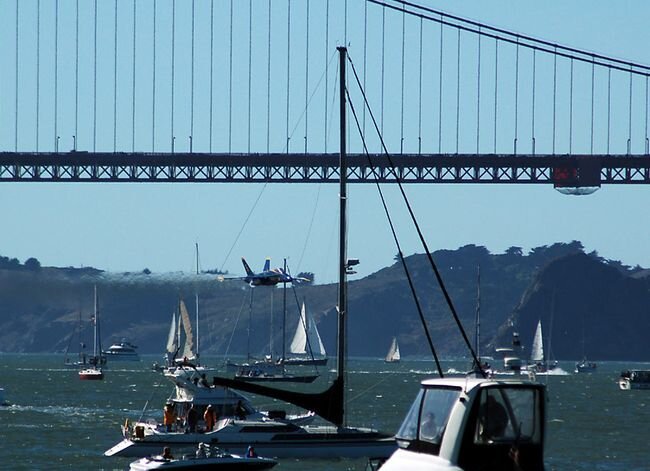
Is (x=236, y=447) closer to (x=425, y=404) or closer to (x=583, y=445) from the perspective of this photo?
(x=583, y=445)

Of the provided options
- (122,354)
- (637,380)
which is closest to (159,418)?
(637,380)

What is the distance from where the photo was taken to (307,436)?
112 feet

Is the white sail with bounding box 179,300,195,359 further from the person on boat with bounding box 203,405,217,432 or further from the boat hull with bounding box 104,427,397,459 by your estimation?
the boat hull with bounding box 104,427,397,459

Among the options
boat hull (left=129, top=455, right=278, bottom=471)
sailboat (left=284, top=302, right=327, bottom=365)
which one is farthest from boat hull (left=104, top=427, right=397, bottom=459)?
sailboat (left=284, top=302, right=327, bottom=365)

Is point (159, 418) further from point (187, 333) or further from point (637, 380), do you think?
point (637, 380)

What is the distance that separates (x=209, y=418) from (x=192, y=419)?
343mm

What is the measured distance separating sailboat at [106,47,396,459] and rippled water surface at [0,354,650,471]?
432 millimetres

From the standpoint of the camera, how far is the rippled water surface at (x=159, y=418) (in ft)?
126

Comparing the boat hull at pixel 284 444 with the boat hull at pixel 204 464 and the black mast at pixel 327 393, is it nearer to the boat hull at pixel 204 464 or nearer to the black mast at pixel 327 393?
the black mast at pixel 327 393

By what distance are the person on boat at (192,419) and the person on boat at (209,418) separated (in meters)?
0.21

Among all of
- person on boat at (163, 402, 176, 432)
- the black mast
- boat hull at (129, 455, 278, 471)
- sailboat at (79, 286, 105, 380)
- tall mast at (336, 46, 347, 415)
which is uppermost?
tall mast at (336, 46, 347, 415)

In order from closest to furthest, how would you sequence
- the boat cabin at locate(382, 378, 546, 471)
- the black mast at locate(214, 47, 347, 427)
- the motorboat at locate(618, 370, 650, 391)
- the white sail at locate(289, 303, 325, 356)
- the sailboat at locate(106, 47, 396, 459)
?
the boat cabin at locate(382, 378, 546, 471) → the black mast at locate(214, 47, 347, 427) → the sailboat at locate(106, 47, 396, 459) → the motorboat at locate(618, 370, 650, 391) → the white sail at locate(289, 303, 325, 356)

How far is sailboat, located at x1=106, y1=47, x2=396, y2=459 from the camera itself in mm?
33219

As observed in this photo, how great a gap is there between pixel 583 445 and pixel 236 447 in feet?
45.6
